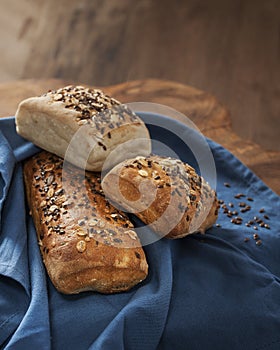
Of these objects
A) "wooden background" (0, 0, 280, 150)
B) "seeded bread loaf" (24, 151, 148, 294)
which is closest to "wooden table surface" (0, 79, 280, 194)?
"wooden background" (0, 0, 280, 150)

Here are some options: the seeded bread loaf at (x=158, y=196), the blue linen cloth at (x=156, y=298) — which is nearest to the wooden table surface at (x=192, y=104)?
the blue linen cloth at (x=156, y=298)

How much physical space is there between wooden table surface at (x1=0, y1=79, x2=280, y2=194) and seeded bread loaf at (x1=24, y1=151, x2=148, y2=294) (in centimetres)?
73

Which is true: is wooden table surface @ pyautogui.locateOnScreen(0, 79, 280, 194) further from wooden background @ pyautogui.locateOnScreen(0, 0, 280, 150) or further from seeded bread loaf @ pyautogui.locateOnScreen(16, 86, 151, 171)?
seeded bread loaf @ pyautogui.locateOnScreen(16, 86, 151, 171)

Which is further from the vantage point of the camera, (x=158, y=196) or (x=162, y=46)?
(x=162, y=46)

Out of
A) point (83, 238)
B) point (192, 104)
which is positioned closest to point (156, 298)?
point (83, 238)

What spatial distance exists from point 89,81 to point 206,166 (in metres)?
0.93

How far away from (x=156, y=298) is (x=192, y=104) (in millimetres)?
1186

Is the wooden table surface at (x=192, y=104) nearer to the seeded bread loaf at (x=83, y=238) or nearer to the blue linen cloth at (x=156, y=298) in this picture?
the blue linen cloth at (x=156, y=298)

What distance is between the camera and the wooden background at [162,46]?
2.62 meters

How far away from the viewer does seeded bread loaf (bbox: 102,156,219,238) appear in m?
1.42

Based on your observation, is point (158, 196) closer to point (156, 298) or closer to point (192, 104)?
point (156, 298)

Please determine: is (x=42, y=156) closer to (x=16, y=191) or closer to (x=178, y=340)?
(x=16, y=191)

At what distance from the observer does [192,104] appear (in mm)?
2387

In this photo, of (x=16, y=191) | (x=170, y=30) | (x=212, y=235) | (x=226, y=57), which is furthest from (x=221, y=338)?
(x=170, y=30)
